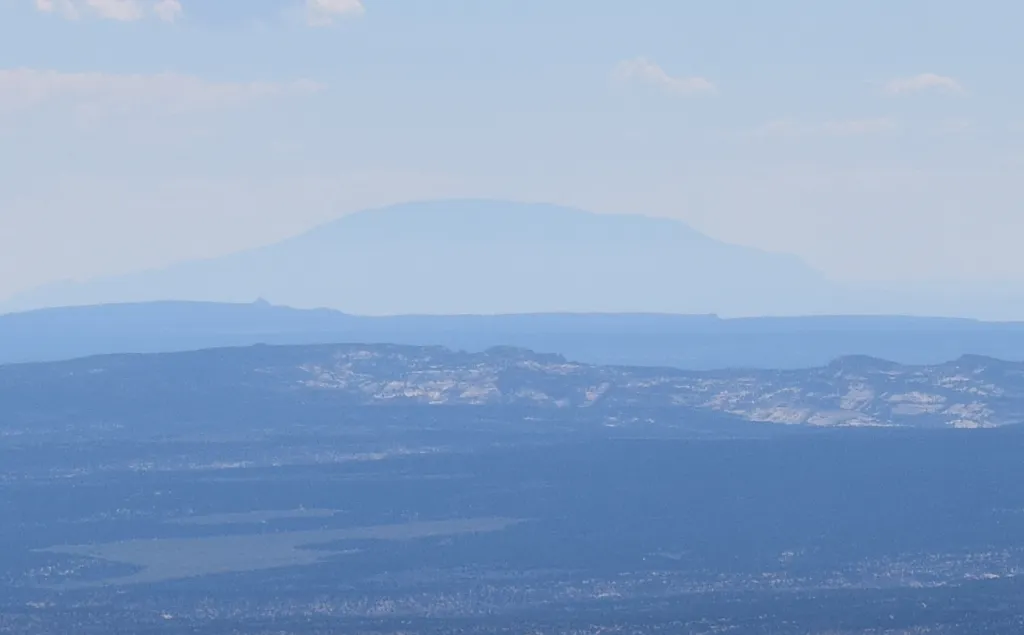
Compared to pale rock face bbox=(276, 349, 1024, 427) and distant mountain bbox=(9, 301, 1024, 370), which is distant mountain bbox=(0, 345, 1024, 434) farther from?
distant mountain bbox=(9, 301, 1024, 370)

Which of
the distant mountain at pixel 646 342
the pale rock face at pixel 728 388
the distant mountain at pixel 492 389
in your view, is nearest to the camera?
the distant mountain at pixel 492 389

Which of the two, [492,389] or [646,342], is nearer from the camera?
[492,389]

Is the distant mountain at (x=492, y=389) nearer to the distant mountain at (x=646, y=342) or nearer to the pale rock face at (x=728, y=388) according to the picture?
the pale rock face at (x=728, y=388)

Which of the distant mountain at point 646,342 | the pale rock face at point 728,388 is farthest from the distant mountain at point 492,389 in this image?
Result: the distant mountain at point 646,342

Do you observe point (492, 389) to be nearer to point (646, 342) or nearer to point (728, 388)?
point (728, 388)

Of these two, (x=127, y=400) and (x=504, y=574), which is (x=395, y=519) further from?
(x=127, y=400)

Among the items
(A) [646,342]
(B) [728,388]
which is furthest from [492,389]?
(A) [646,342]

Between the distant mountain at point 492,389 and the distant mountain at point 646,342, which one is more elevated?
the distant mountain at point 646,342

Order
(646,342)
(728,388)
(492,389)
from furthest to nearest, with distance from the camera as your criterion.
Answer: (646,342), (728,388), (492,389)

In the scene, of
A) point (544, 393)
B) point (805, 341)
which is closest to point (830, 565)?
point (544, 393)

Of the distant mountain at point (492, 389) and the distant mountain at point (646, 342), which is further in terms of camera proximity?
the distant mountain at point (646, 342)
